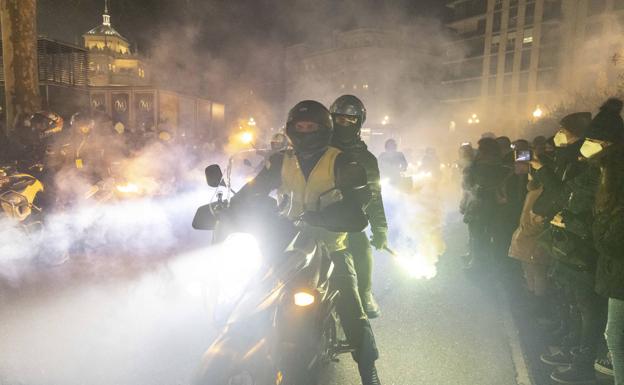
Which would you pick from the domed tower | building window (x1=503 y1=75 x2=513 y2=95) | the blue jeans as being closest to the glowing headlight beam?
the blue jeans

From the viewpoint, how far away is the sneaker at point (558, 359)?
397cm

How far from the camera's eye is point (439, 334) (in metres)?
4.65

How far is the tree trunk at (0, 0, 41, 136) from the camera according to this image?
30.8 feet

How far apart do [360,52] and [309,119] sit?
6868 centimetres

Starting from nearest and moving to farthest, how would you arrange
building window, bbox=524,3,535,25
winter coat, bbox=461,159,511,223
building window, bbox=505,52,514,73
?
winter coat, bbox=461,159,511,223
building window, bbox=524,3,535,25
building window, bbox=505,52,514,73

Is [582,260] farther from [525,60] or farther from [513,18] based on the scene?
[513,18]

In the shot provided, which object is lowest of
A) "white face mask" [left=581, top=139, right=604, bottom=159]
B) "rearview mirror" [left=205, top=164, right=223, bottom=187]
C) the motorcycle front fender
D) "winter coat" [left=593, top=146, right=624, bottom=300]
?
the motorcycle front fender

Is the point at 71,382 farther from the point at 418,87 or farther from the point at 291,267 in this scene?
the point at 418,87

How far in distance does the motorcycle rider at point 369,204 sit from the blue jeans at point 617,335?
170 cm

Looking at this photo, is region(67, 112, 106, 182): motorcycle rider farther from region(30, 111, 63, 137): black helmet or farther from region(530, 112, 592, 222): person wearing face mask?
region(530, 112, 592, 222): person wearing face mask

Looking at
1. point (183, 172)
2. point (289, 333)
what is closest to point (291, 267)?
point (289, 333)

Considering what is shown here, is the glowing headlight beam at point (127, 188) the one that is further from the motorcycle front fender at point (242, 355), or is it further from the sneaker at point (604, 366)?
the sneaker at point (604, 366)

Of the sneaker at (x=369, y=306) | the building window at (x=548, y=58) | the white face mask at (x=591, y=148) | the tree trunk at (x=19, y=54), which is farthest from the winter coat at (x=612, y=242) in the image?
the building window at (x=548, y=58)

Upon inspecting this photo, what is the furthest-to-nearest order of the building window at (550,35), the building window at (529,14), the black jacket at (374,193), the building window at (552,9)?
1. the building window at (529,14)
2. the building window at (550,35)
3. the building window at (552,9)
4. the black jacket at (374,193)
